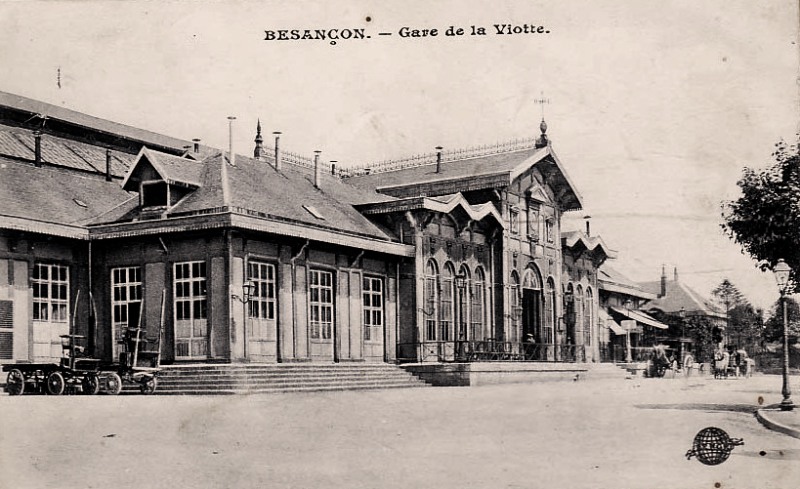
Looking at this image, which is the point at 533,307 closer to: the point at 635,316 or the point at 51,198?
the point at 635,316

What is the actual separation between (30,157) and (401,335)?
11202mm

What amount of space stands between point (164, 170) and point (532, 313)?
15113 millimetres

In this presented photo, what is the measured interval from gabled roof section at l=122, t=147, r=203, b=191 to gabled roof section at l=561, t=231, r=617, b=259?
16.2m

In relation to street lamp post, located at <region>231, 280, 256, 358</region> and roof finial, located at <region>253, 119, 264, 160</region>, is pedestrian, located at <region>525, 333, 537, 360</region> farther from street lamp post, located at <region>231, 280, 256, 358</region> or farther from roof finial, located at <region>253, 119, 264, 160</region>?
street lamp post, located at <region>231, 280, 256, 358</region>

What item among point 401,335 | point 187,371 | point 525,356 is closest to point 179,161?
point 187,371

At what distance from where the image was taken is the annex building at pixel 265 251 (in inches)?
822

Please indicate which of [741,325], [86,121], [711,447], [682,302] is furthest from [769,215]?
[682,302]

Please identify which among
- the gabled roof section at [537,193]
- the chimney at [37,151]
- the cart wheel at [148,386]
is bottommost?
the cart wheel at [148,386]

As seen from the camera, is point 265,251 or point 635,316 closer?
point 265,251

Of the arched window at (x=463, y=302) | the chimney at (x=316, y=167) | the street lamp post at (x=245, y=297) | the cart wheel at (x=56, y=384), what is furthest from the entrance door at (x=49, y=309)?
the arched window at (x=463, y=302)

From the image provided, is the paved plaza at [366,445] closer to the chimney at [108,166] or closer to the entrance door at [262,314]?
the entrance door at [262,314]

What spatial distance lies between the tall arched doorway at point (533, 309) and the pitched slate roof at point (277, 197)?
7.11 metres

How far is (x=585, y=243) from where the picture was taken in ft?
116

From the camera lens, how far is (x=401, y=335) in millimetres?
26703
